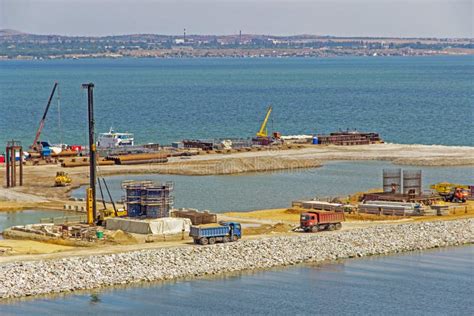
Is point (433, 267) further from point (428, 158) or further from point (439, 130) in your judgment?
point (439, 130)

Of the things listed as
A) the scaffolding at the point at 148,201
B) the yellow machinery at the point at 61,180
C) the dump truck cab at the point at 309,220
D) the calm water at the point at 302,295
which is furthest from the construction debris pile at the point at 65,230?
the yellow machinery at the point at 61,180

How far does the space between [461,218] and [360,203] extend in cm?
716

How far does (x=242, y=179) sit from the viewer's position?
9044 centimetres

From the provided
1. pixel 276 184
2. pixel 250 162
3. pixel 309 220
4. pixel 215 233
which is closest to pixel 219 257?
pixel 215 233

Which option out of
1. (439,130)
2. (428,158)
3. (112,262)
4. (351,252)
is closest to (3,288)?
A: (112,262)

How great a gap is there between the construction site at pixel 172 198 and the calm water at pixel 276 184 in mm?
1665

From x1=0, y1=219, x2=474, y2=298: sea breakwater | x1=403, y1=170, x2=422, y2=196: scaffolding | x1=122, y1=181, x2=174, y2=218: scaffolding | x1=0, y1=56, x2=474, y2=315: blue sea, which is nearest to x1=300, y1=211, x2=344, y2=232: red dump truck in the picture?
x1=0, y1=219, x2=474, y2=298: sea breakwater

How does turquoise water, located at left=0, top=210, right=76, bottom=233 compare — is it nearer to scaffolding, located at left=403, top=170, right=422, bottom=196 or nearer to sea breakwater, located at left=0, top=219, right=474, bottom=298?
sea breakwater, located at left=0, top=219, right=474, bottom=298

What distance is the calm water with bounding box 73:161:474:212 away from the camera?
77250 mm

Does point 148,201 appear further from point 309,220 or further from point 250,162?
point 250,162

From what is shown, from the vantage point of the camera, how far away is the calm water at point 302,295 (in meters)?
48.3

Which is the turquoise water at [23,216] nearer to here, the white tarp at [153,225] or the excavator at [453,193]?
the white tarp at [153,225]

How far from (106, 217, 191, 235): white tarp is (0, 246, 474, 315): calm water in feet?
23.3

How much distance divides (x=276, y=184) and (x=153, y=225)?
28382mm
